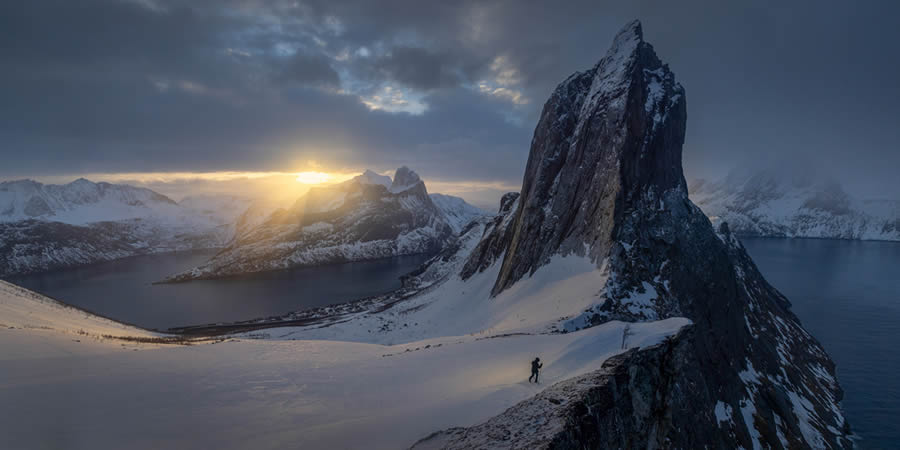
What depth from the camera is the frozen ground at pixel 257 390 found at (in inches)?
336

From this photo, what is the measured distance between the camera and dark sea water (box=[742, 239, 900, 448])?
4050cm

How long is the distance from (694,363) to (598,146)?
28.9 m

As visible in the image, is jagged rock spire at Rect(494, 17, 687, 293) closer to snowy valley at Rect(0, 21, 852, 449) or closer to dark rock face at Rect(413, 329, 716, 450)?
snowy valley at Rect(0, 21, 852, 449)

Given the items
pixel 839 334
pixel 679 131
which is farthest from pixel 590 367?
pixel 839 334

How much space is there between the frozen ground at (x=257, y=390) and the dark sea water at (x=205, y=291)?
80.3 meters

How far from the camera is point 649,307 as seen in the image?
83.5 feet

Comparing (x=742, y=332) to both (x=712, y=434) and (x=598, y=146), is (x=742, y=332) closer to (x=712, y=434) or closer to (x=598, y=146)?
(x=712, y=434)

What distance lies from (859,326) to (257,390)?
105 metres

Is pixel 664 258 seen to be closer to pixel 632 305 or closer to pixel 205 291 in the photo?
pixel 632 305

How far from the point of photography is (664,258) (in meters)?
29.3

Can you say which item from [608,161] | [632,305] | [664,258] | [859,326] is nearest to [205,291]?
[608,161]

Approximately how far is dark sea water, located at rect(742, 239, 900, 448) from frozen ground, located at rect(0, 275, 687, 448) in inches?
1957

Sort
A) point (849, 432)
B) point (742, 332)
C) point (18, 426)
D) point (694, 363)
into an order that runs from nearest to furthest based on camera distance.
A: point (18, 426) < point (694, 363) < point (742, 332) < point (849, 432)

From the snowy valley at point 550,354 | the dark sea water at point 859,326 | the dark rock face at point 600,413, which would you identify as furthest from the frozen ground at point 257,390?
the dark sea water at point 859,326
